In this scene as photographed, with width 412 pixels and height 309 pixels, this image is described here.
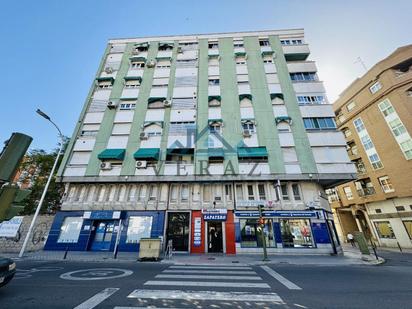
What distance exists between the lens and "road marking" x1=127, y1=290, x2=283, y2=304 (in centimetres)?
484

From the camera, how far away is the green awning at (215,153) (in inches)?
683

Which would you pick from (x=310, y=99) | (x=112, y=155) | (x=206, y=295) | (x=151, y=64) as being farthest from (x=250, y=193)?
(x=151, y=64)

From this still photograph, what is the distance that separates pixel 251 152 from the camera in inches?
680

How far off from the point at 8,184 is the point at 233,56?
25.6 m

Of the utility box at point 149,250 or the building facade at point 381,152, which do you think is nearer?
the utility box at point 149,250

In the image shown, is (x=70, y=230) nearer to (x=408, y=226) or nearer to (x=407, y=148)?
(x=408, y=226)

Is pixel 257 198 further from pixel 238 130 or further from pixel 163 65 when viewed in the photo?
pixel 163 65

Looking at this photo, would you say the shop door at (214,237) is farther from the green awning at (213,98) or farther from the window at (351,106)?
the window at (351,106)

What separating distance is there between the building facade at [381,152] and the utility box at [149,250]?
26.3 metres

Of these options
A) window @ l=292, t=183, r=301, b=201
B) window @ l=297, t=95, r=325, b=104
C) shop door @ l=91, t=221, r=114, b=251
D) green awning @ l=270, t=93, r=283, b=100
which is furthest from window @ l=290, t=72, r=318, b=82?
shop door @ l=91, t=221, r=114, b=251

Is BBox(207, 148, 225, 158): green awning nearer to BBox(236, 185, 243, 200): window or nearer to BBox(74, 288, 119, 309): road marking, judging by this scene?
BBox(236, 185, 243, 200): window

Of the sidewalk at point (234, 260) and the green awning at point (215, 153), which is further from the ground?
the green awning at point (215, 153)

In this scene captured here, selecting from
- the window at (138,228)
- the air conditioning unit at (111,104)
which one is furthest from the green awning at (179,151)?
the air conditioning unit at (111,104)

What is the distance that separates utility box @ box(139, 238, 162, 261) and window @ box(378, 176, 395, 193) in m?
28.9
